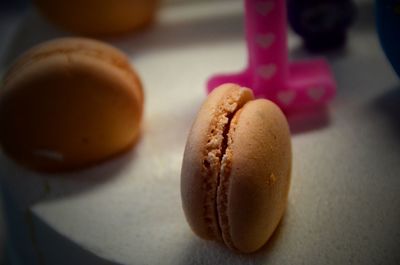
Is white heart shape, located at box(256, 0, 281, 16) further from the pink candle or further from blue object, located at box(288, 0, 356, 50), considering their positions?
blue object, located at box(288, 0, 356, 50)

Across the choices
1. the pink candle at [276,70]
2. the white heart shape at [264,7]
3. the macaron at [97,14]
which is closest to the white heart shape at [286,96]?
the pink candle at [276,70]

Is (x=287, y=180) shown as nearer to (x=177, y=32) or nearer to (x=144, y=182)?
(x=144, y=182)

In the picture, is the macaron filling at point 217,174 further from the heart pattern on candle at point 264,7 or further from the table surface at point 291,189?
the heart pattern on candle at point 264,7

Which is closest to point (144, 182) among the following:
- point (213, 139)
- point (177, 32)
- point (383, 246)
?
point (213, 139)

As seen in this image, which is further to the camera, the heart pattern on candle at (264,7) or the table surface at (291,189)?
the heart pattern on candle at (264,7)

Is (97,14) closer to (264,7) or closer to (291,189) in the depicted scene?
(264,7)


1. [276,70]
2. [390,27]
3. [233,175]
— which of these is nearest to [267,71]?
[276,70]
